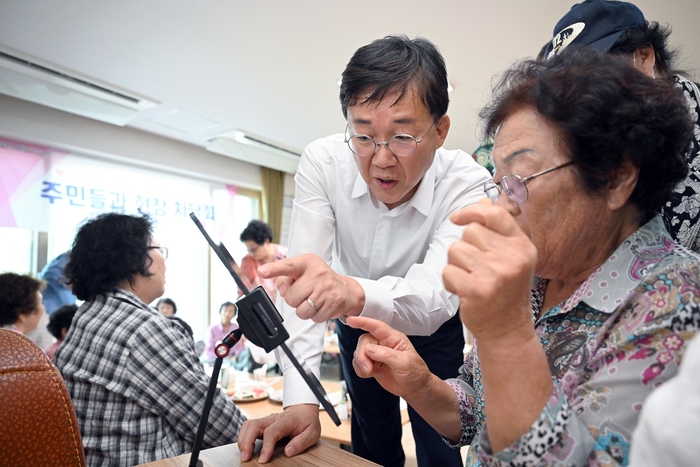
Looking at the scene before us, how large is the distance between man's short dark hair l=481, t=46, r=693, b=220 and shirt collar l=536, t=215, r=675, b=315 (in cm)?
7

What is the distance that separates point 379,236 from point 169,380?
0.94 m

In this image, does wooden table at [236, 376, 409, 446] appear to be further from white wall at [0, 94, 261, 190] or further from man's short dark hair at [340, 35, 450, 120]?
white wall at [0, 94, 261, 190]

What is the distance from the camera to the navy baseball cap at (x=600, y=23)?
122 cm

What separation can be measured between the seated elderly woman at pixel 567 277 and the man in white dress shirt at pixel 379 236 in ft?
0.60

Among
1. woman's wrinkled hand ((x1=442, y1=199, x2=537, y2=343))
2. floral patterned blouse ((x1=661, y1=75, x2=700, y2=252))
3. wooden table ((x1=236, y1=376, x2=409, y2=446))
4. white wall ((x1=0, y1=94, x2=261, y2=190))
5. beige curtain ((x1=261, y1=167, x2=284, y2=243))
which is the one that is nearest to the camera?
woman's wrinkled hand ((x1=442, y1=199, x2=537, y2=343))

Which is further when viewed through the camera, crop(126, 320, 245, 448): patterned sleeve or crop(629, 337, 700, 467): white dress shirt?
crop(126, 320, 245, 448): patterned sleeve

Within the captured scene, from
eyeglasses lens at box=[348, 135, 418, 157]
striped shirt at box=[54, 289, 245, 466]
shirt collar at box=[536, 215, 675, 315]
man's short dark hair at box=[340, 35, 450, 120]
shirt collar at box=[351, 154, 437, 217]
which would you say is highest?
man's short dark hair at box=[340, 35, 450, 120]

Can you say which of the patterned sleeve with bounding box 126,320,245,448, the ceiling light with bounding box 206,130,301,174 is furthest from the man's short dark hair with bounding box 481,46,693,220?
the ceiling light with bounding box 206,130,301,174

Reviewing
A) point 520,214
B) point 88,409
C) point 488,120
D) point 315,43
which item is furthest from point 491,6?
point 88,409

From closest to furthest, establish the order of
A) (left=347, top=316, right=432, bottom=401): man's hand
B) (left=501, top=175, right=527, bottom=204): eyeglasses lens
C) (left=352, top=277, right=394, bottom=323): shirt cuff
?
1. (left=501, top=175, right=527, bottom=204): eyeglasses lens
2. (left=347, top=316, right=432, bottom=401): man's hand
3. (left=352, top=277, right=394, bottom=323): shirt cuff

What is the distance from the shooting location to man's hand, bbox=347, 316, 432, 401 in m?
0.96

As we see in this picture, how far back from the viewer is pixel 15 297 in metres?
3.24

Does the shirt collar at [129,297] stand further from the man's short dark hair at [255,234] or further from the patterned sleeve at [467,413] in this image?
the man's short dark hair at [255,234]

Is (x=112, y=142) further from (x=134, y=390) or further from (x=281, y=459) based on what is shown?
(x=281, y=459)
